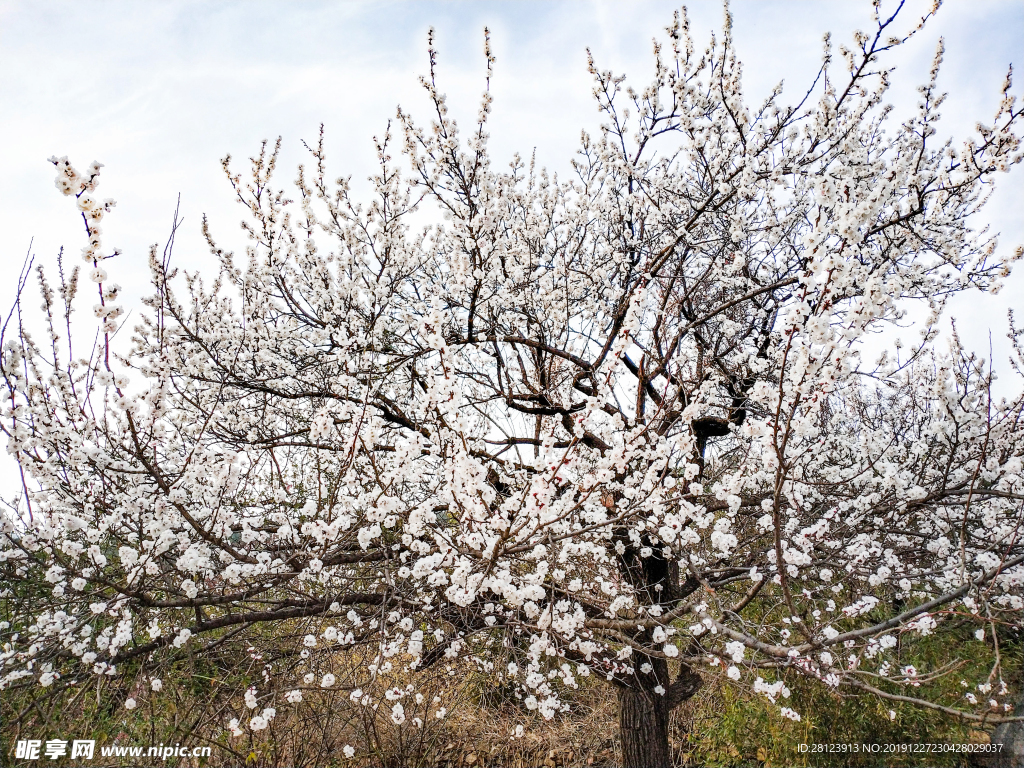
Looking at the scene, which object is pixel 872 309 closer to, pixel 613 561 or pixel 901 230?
pixel 901 230

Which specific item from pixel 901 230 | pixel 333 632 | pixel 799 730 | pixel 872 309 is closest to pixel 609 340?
pixel 901 230

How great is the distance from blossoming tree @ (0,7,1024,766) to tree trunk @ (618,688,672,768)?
0.02 metres

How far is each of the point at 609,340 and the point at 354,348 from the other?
192cm

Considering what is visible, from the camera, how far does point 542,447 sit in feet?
12.8

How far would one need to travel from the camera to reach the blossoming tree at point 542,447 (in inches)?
119

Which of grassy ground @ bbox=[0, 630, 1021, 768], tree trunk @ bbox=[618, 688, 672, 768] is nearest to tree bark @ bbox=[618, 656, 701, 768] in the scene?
tree trunk @ bbox=[618, 688, 672, 768]

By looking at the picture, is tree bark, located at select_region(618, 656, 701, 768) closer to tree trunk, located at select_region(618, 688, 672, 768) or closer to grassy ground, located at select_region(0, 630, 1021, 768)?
tree trunk, located at select_region(618, 688, 672, 768)

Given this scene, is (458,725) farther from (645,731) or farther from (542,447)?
(542,447)

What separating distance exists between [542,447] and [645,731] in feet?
7.79

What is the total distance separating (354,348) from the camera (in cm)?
417

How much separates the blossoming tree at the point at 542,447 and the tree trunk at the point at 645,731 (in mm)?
24

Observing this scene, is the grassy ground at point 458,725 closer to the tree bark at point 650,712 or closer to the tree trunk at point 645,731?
the tree bark at point 650,712

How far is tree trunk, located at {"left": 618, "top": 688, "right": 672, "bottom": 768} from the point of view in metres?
4.36

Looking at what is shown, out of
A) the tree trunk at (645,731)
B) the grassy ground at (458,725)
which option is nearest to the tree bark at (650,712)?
the tree trunk at (645,731)
